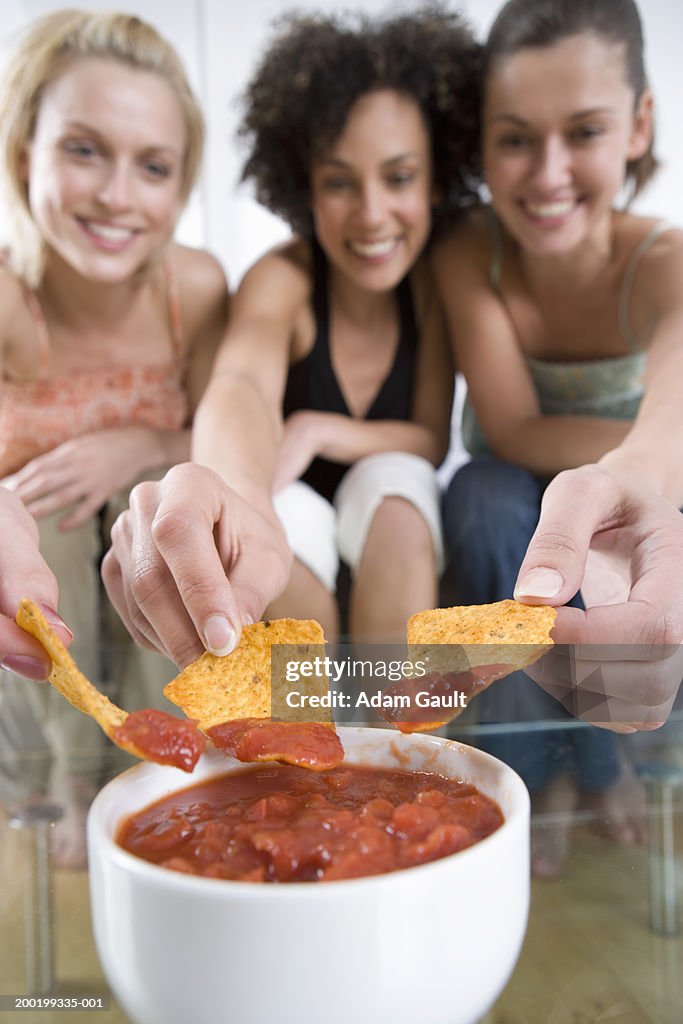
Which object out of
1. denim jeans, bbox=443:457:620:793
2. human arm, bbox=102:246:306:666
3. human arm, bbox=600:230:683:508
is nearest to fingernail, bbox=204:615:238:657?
human arm, bbox=102:246:306:666

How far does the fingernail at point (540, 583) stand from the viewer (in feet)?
1.64

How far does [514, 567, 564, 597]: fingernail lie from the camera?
0.50 metres

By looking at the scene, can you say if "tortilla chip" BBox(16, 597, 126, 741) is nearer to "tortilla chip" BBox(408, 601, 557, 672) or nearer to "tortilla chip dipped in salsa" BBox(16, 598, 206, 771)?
"tortilla chip dipped in salsa" BBox(16, 598, 206, 771)

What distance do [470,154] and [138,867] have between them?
3.38 ft

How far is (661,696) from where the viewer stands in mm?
560

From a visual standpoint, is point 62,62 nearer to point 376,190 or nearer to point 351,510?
point 376,190

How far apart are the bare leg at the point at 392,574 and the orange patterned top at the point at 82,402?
35 cm

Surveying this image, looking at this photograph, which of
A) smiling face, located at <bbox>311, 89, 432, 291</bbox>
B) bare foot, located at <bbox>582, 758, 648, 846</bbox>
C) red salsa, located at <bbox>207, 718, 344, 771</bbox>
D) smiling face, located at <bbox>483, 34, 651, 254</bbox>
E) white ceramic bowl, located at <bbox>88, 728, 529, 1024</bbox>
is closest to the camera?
white ceramic bowl, located at <bbox>88, 728, 529, 1024</bbox>

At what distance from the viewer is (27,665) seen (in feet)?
1.64

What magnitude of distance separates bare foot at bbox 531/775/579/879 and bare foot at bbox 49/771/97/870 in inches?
10.6

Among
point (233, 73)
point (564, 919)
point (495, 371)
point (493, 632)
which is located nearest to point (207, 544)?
point (493, 632)

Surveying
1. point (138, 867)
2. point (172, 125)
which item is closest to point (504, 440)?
point (172, 125)

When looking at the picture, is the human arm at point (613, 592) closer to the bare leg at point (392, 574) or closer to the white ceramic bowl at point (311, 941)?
the white ceramic bowl at point (311, 941)

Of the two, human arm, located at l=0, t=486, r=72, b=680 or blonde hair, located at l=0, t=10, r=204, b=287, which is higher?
blonde hair, located at l=0, t=10, r=204, b=287
